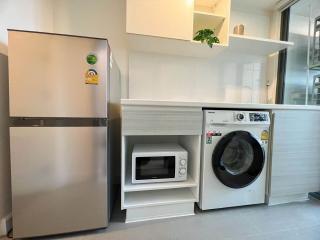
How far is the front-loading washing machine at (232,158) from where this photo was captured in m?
1.40

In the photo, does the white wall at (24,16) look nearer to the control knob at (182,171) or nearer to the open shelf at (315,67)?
the control knob at (182,171)

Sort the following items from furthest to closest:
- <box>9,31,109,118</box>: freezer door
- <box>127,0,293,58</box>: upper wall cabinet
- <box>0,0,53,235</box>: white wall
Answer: <box>127,0,293,58</box>: upper wall cabinet < <box>0,0,53,235</box>: white wall < <box>9,31,109,118</box>: freezer door

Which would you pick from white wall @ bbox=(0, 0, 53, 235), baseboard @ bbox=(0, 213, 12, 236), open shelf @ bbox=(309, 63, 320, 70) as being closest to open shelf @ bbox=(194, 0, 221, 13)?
open shelf @ bbox=(309, 63, 320, 70)

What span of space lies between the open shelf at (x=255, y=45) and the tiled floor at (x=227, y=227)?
5.48 ft

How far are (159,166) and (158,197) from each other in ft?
0.91

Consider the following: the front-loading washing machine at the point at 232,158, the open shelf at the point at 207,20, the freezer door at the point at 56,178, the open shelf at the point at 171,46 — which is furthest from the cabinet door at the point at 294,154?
the freezer door at the point at 56,178

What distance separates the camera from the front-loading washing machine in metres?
1.40

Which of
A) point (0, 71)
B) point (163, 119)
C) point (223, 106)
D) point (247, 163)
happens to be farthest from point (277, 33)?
point (0, 71)

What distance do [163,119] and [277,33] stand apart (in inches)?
78.6

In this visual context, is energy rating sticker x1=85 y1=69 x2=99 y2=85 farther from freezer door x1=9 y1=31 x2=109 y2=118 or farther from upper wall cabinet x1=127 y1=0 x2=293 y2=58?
upper wall cabinet x1=127 y1=0 x2=293 y2=58

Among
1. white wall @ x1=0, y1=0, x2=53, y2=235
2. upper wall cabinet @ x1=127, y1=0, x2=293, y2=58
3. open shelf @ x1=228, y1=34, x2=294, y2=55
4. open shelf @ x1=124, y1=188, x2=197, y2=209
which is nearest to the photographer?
white wall @ x1=0, y1=0, x2=53, y2=235

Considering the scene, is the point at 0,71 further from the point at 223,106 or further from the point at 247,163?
the point at 247,163

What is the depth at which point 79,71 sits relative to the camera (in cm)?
108

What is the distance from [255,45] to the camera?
1.92m
